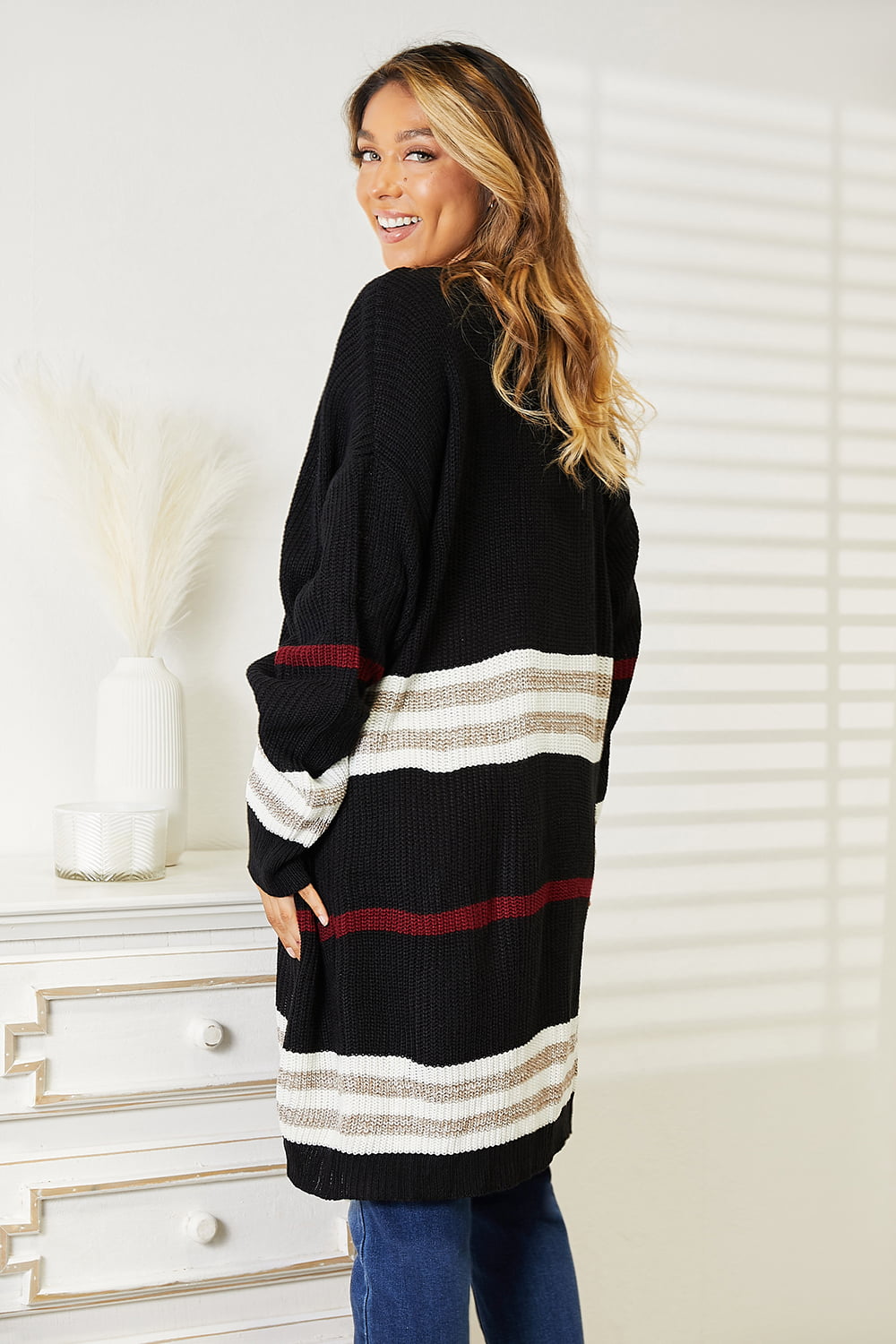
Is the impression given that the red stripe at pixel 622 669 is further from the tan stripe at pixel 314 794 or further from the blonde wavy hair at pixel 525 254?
the tan stripe at pixel 314 794

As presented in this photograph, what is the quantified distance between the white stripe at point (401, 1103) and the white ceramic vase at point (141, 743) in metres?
0.60

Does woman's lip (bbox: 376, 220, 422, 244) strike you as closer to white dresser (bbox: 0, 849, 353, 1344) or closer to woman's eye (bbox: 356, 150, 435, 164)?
woman's eye (bbox: 356, 150, 435, 164)

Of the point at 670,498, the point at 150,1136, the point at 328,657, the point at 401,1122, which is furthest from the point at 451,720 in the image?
the point at 670,498

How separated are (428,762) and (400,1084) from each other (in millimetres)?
271

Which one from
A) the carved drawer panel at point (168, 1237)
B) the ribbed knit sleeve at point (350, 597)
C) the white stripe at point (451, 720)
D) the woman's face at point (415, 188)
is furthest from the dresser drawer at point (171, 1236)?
the woman's face at point (415, 188)

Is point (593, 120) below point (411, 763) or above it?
above

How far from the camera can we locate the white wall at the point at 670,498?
5.76 ft

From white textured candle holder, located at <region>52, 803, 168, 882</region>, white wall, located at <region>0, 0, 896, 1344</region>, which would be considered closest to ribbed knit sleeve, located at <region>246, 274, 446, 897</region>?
white textured candle holder, located at <region>52, 803, 168, 882</region>

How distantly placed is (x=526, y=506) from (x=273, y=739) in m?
0.30

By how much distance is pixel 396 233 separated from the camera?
1196mm

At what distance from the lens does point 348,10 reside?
186 cm

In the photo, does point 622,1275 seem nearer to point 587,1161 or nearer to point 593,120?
point 587,1161

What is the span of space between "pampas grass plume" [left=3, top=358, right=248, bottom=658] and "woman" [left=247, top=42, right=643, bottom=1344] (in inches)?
23.9

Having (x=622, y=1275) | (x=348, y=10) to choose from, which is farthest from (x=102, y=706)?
(x=622, y=1275)
